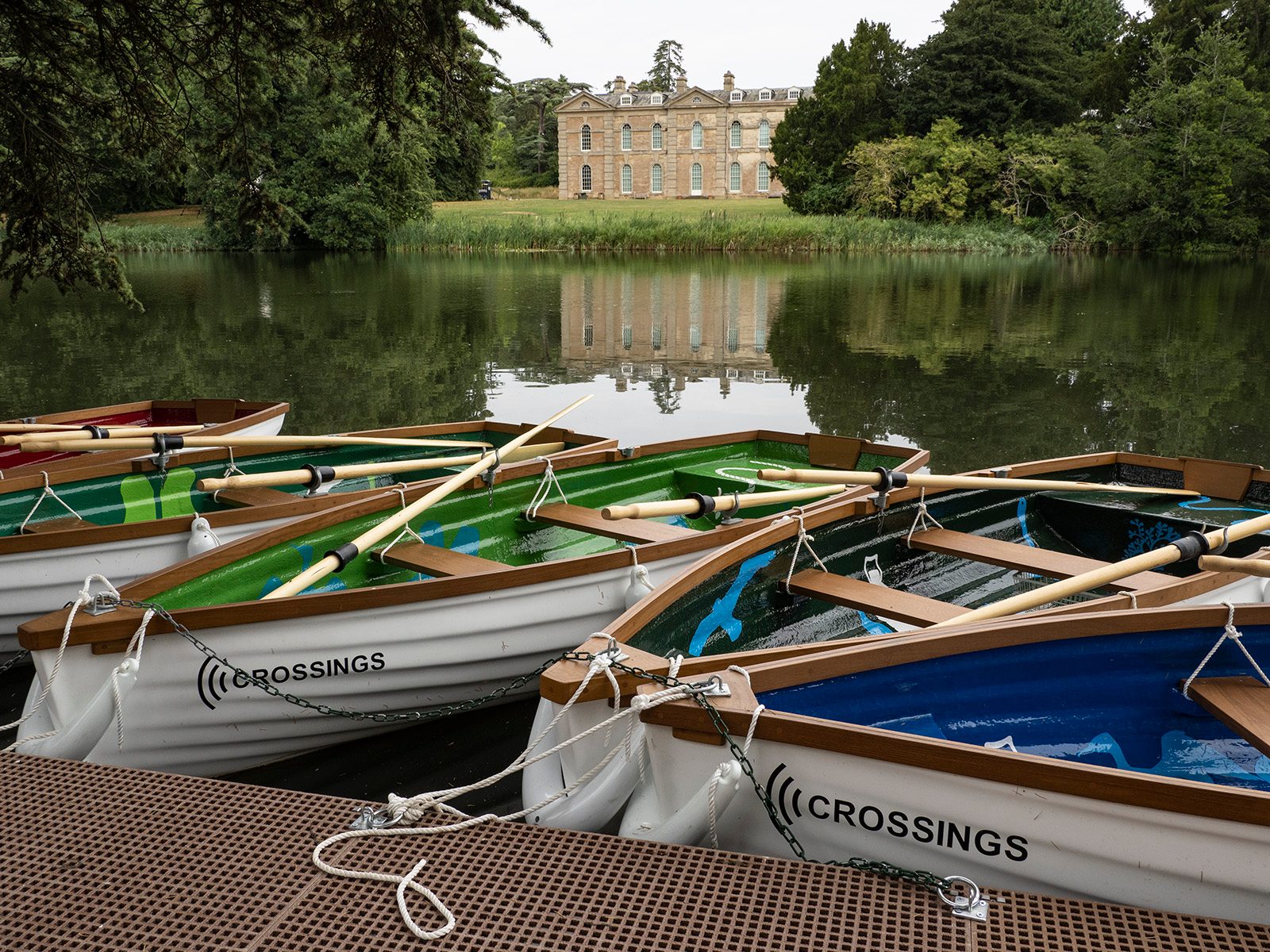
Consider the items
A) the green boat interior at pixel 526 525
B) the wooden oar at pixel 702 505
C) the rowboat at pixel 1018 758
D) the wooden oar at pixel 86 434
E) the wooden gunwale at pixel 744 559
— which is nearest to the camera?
the rowboat at pixel 1018 758

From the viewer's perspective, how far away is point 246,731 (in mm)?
4211

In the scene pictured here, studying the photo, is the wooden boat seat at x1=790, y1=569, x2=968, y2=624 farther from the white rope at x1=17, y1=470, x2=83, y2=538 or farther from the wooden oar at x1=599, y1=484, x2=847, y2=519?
the white rope at x1=17, y1=470, x2=83, y2=538

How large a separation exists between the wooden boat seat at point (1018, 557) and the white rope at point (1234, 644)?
94 cm

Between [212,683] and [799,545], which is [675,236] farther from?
[212,683]

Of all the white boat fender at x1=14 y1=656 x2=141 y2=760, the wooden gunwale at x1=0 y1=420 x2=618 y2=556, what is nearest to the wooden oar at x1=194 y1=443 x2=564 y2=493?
the wooden gunwale at x1=0 y1=420 x2=618 y2=556

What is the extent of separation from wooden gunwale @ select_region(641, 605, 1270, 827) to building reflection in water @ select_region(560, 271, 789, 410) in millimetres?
10039

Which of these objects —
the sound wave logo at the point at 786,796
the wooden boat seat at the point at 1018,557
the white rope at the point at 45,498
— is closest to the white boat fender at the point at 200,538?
the white rope at the point at 45,498

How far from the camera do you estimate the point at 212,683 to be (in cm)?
401

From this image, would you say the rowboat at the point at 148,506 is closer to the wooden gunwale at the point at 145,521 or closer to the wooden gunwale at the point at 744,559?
the wooden gunwale at the point at 145,521

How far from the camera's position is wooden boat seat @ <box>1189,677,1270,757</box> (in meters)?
3.29

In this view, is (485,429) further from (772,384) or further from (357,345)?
(357,345)

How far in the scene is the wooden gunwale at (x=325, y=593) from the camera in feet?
12.3

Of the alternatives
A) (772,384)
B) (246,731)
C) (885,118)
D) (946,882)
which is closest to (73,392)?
(772,384)

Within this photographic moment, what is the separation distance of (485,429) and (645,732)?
5.02 meters
